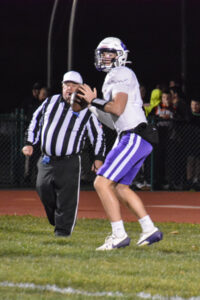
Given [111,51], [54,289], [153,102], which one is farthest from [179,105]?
[54,289]

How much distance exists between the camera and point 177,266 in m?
7.38

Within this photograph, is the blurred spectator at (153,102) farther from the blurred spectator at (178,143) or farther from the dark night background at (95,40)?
the dark night background at (95,40)

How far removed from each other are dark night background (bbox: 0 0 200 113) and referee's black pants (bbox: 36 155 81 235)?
40.5 metres

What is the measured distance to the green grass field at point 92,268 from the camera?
6129 millimetres

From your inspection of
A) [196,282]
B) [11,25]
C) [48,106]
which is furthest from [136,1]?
[196,282]

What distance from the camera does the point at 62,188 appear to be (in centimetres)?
976

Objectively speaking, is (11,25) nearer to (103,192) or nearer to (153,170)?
(153,170)

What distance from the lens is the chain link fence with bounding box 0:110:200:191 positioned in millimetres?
18078

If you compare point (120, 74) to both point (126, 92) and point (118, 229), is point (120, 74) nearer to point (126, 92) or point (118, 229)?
point (126, 92)

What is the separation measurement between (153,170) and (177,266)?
11.1 m

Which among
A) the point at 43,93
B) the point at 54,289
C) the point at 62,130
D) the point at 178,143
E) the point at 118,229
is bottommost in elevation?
the point at 178,143

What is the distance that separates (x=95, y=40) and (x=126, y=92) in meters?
44.1

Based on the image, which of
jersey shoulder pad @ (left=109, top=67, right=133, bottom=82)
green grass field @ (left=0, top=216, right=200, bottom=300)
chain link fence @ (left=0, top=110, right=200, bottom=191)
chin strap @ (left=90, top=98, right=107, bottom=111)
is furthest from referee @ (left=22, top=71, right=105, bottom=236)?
chain link fence @ (left=0, top=110, right=200, bottom=191)

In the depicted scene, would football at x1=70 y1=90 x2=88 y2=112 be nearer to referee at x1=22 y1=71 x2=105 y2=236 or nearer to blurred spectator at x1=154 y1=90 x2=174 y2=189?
referee at x1=22 y1=71 x2=105 y2=236
